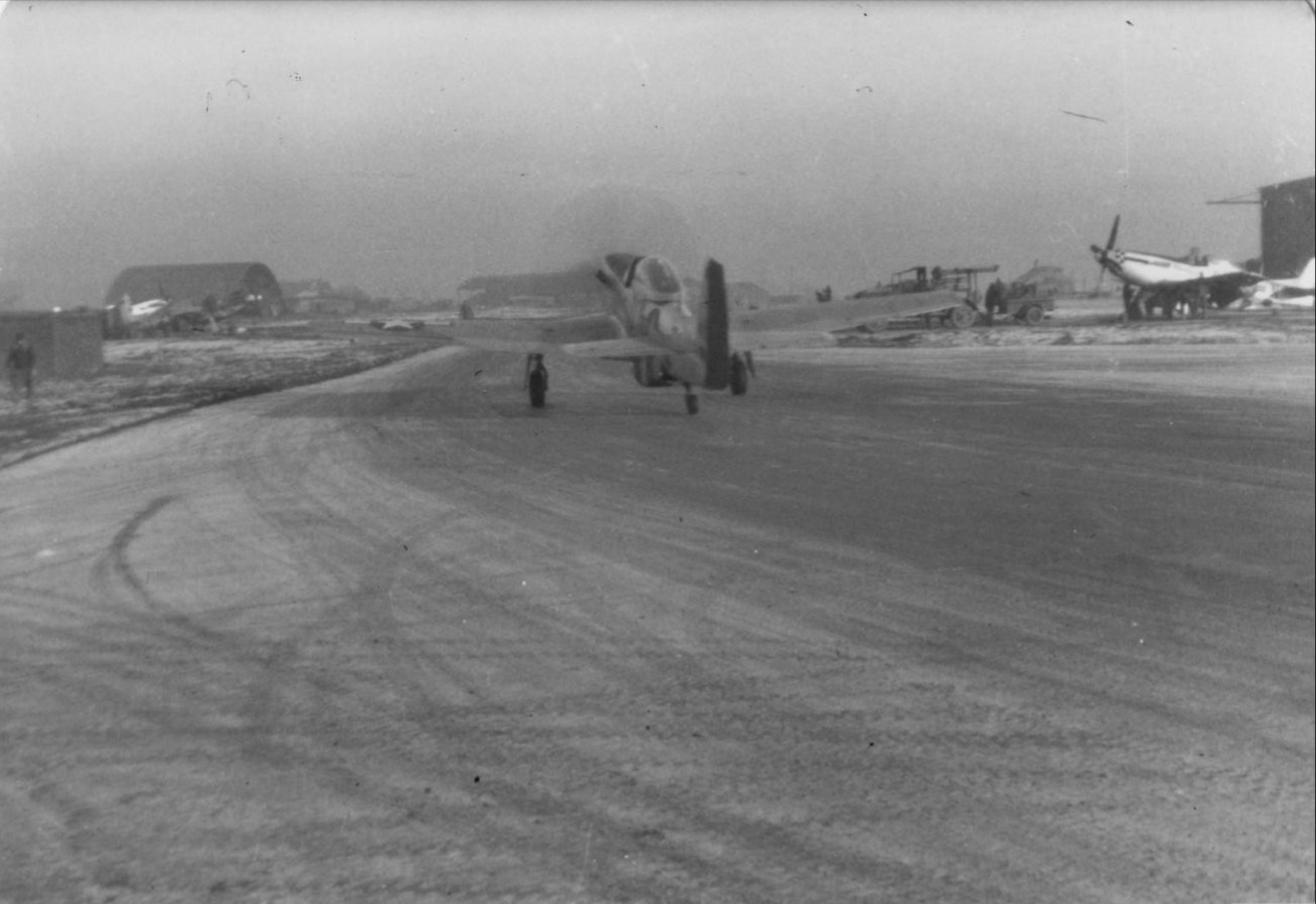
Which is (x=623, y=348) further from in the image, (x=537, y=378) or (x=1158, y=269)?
(x=1158, y=269)

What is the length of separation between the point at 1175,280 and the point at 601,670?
3817 millimetres

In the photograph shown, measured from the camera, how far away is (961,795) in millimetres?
3102

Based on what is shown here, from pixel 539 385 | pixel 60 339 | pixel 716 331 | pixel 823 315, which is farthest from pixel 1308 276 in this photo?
pixel 60 339

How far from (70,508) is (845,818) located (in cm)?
265

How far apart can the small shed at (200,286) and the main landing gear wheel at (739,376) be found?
1.63 metres

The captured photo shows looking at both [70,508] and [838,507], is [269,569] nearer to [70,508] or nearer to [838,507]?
[70,508]

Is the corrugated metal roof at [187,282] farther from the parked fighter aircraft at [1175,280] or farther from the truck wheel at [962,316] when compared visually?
the parked fighter aircraft at [1175,280]

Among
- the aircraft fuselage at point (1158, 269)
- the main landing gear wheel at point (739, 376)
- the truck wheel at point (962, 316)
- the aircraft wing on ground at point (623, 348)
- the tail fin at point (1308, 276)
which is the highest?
the aircraft fuselage at point (1158, 269)

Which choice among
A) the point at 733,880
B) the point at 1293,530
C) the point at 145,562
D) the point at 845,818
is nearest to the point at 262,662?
the point at 145,562

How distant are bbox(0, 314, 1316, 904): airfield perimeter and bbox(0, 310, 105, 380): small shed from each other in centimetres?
29

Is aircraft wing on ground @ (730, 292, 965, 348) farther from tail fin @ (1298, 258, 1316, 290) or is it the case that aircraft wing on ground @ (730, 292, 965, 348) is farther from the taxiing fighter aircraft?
tail fin @ (1298, 258, 1316, 290)

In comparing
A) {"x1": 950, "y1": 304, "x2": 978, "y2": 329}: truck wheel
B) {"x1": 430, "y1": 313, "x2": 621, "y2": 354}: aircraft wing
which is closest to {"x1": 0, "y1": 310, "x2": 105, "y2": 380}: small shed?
{"x1": 430, "y1": 313, "x2": 621, "y2": 354}: aircraft wing

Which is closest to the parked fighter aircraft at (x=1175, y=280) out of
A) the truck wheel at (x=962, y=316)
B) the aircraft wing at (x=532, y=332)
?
the truck wheel at (x=962, y=316)

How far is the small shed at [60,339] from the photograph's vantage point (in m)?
2.16
